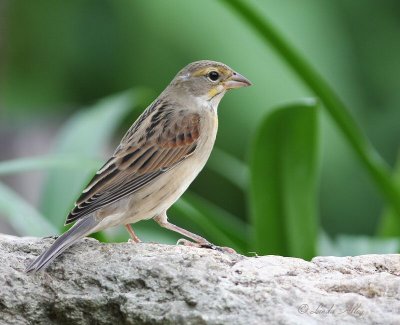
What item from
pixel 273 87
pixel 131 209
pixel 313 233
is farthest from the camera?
pixel 273 87

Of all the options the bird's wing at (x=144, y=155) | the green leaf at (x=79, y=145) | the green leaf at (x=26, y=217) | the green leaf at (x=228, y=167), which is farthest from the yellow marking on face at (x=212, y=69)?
the green leaf at (x=228, y=167)

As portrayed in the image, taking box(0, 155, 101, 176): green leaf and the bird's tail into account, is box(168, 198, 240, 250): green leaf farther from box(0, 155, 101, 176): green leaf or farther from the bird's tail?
the bird's tail

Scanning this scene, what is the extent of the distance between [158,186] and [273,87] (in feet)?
11.8

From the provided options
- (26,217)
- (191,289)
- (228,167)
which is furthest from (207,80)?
(228,167)

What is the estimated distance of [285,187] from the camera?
516 cm

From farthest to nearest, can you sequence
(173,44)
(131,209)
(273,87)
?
(173,44) < (273,87) < (131,209)

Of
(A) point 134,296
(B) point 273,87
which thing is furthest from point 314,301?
(B) point 273,87

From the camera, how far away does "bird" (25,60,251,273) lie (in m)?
4.20

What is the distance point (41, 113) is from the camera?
29.2 ft

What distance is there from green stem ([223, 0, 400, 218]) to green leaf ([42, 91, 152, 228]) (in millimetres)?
910

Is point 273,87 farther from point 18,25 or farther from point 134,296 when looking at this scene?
point 134,296

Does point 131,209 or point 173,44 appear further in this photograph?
point 173,44

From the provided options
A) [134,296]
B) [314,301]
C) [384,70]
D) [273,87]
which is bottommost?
[134,296]

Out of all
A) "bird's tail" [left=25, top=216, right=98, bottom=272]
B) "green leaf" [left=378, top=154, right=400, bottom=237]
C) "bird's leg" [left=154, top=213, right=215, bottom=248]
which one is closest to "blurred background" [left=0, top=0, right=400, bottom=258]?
"green leaf" [left=378, top=154, right=400, bottom=237]
